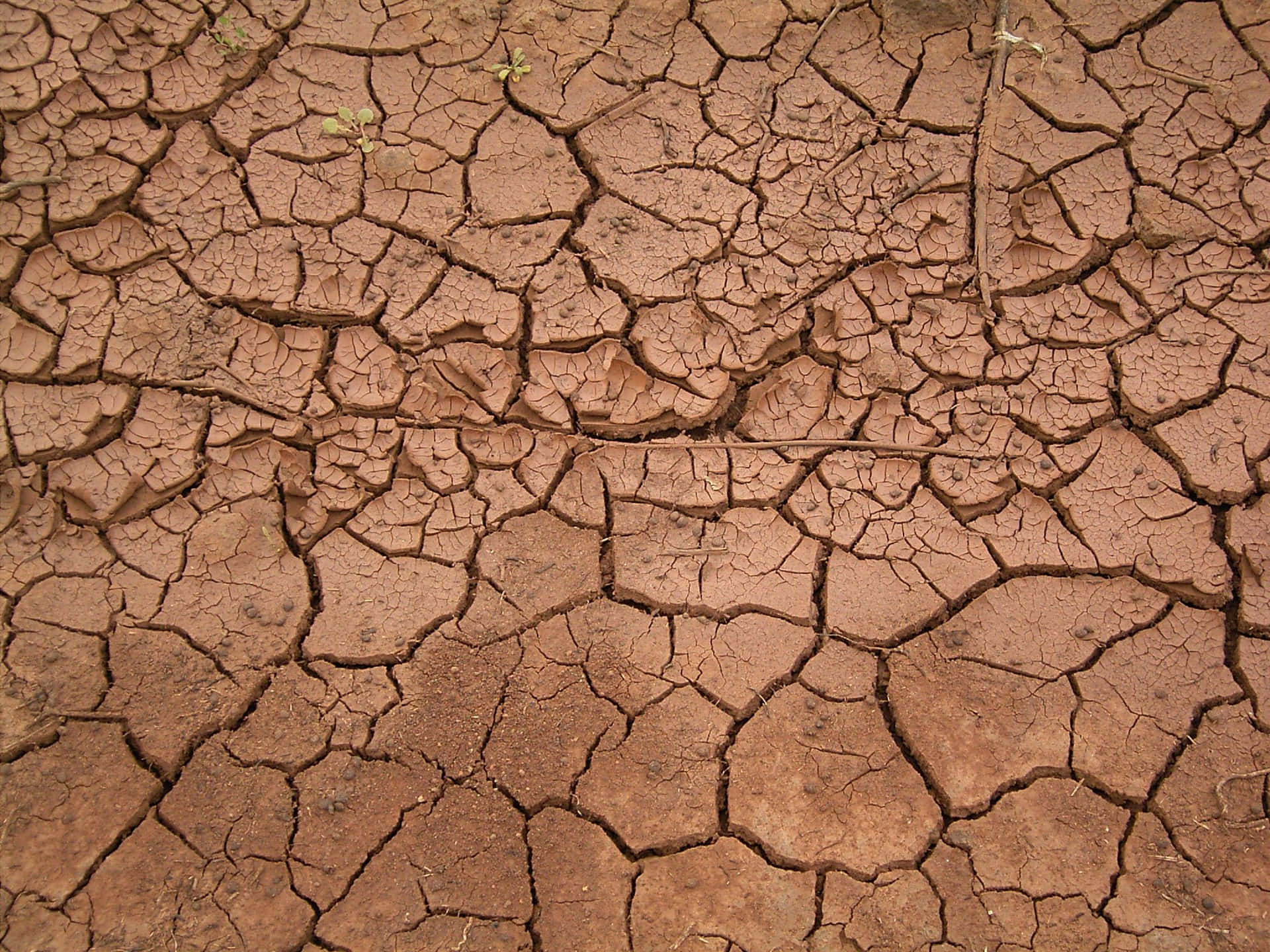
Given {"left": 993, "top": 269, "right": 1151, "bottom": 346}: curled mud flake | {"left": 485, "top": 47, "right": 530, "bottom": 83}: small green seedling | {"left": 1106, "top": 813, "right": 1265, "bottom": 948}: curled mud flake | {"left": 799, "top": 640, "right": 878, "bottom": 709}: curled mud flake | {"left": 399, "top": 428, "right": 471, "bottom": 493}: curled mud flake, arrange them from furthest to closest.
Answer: {"left": 485, "top": 47, "right": 530, "bottom": 83}: small green seedling < {"left": 993, "top": 269, "right": 1151, "bottom": 346}: curled mud flake < {"left": 399, "top": 428, "right": 471, "bottom": 493}: curled mud flake < {"left": 799, "top": 640, "right": 878, "bottom": 709}: curled mud flake < {"left": 1106, "top": 813, "right": 1265, "bottom": 948}: curled mud flake

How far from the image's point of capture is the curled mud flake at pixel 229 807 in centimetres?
228

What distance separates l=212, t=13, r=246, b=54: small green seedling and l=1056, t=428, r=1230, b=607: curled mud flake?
3042 mm

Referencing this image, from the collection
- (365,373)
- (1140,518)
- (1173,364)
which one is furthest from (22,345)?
(1173,364)

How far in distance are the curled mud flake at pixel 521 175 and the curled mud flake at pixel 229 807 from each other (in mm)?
1802

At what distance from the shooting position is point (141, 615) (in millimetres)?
2508

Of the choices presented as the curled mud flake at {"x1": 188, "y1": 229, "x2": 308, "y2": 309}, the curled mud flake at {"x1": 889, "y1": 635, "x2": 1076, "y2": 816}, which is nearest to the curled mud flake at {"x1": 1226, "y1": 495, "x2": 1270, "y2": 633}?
the curled mud flake at {"x1": 889, "y1": 635, "x2": 1076, "y2": 816}

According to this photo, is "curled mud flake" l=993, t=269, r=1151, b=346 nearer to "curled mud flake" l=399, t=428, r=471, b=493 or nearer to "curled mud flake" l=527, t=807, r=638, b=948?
"curled mud flake" l=399, t=428, r=471, b=493

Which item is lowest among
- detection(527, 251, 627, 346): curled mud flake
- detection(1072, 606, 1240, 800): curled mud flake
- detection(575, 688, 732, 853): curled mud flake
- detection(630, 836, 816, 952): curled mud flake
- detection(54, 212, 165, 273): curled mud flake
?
detection(630, 836, 816, 952): curled mud flake

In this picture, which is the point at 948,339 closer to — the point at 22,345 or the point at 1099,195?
the point at 1099,195

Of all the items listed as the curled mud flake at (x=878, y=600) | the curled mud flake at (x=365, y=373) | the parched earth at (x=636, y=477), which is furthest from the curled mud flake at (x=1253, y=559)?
the curled mud flake at (x=365, y=373)

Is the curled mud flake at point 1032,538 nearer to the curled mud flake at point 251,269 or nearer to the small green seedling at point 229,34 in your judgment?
the curled mud flake at point 251,269

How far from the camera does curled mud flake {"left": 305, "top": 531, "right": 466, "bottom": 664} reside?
8.21ft

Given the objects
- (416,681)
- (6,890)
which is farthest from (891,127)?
(6,890)

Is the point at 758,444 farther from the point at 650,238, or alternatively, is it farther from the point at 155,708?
the point at 155,708
